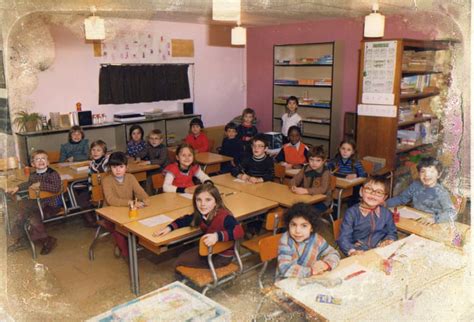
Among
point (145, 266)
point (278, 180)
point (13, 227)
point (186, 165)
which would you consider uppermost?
point (13, 227)

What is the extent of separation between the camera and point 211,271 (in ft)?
7.76

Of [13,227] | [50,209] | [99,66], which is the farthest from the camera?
[99,66]

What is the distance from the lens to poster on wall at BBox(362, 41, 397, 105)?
4.50m

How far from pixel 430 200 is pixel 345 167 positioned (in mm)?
1373

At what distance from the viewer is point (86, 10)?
1741mm

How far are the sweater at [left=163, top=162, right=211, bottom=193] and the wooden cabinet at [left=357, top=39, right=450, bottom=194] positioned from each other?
223cm

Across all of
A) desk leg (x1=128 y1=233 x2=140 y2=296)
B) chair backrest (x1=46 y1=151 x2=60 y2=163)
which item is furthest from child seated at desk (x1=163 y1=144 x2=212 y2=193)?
chair backrest (x1=46 y1=151 x2=60 y2=163)

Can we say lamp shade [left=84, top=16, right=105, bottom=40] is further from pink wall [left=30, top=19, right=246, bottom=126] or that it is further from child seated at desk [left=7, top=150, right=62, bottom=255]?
child seated at desk [left=7, top=150, right=62, bottom=255]

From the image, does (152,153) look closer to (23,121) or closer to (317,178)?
(317,178)

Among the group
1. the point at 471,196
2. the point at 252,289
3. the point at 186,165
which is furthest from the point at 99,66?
the point at 471,196

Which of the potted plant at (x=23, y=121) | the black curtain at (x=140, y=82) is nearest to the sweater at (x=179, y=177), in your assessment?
the black curtain at (x=140, y=82)

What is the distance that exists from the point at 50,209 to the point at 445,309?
110 inches

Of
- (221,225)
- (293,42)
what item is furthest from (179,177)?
(293,42)

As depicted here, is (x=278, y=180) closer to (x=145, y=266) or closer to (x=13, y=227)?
(x=145, y=266)
